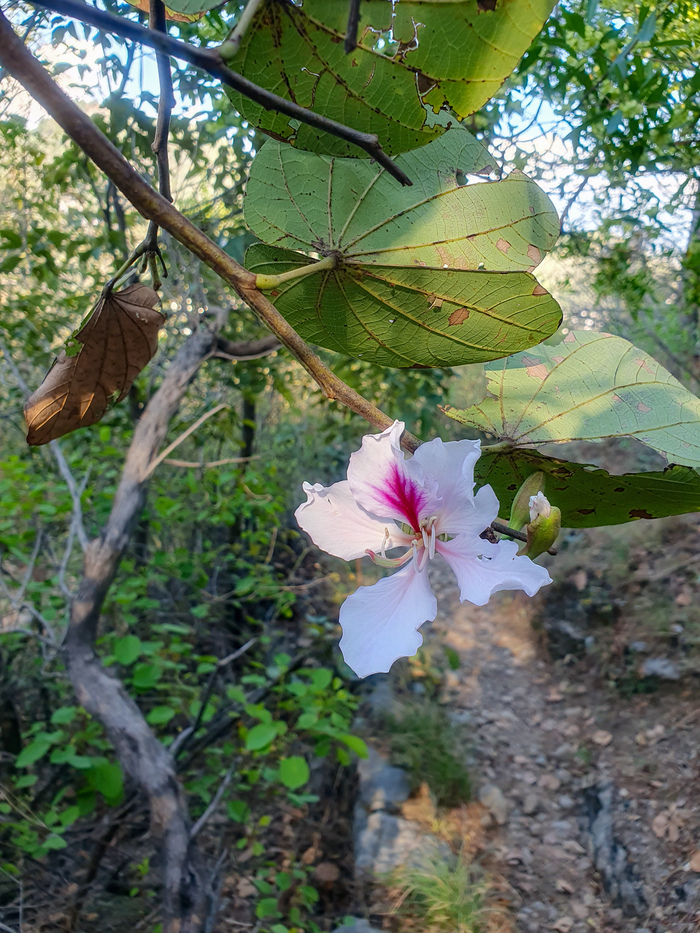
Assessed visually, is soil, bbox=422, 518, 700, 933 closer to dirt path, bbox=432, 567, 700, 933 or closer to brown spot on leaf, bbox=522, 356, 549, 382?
dirt path, bbox=432, 567, 700, 933

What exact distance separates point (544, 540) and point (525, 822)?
2660mm

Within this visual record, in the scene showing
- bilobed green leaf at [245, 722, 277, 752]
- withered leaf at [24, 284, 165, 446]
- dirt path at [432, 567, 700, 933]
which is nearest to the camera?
withered leaf at [24, 284, 165, 446]

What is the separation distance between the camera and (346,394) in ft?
1.06

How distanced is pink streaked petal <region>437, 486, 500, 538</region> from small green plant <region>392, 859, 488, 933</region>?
6.89 feet

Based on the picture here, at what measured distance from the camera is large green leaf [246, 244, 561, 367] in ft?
1.09

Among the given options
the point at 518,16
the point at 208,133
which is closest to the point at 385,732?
the point at 208,133

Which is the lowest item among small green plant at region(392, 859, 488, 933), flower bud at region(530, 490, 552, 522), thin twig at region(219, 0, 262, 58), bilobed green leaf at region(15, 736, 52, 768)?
small green plant at region(392, 859, 488, 933)

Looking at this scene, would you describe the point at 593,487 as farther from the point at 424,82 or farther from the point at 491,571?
the point at 424,82

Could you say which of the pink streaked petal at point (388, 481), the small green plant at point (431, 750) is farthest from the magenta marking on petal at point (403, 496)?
the small green plant at point (431, 750)

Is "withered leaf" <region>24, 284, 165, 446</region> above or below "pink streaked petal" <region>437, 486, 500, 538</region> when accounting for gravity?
above

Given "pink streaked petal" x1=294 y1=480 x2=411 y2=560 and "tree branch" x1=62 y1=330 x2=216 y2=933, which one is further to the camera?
"tree branch" x1=62 y1=330 x2=216 y2=933

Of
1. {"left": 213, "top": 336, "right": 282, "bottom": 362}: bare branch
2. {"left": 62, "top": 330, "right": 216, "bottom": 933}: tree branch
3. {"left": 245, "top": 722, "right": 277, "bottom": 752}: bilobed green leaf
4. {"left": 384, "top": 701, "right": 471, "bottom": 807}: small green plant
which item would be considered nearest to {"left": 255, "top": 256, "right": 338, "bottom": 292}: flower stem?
{"left": 245, "top": 722, "right": 277, "bottom": 752}: bilobed green leaf

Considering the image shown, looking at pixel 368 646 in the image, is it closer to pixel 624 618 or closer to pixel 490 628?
pixel 624 618

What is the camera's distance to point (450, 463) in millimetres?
341
